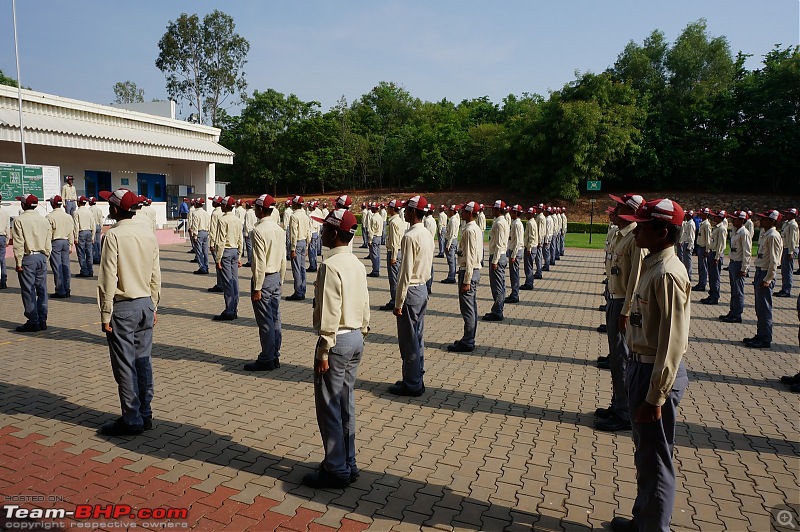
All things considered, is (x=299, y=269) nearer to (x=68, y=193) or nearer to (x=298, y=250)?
(x=298, y=250)

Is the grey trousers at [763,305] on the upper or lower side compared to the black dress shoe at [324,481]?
upper

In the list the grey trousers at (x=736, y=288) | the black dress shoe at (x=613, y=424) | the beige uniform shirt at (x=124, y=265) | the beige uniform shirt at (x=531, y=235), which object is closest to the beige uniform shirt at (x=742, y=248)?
the grey trousers at (x=736, y=288)

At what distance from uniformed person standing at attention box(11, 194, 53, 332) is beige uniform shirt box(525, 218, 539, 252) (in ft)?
35.8

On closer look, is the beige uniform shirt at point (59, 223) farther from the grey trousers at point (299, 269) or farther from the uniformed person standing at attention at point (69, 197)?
the uniformed person standing at attention at point (69, 197)

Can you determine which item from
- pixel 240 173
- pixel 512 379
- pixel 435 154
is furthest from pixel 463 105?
pixel 512 379

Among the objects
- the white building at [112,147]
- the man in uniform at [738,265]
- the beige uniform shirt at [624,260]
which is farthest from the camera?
the white building at [112,147]

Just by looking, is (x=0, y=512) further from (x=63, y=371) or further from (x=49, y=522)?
(x=63, y=371)

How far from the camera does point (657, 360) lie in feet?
10.8

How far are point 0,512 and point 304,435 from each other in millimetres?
2358

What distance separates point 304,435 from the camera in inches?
203

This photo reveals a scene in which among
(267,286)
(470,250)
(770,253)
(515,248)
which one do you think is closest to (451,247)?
(515,248)

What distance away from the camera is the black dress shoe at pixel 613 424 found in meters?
5.38

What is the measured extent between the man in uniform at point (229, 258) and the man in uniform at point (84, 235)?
640 centimetres

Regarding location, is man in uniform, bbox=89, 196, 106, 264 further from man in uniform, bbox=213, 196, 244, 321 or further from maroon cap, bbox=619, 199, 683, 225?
maroon cap, bbox=619, 199, 683, 225
